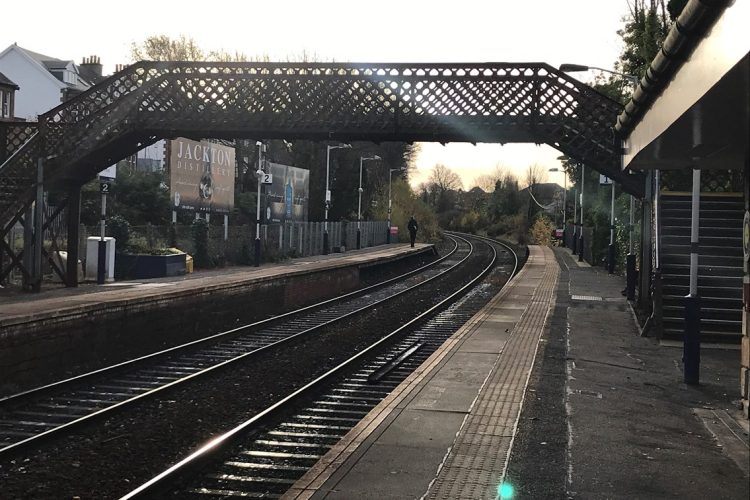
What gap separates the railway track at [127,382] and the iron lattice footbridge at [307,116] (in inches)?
182

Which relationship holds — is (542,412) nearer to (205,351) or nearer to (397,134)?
(205,351)

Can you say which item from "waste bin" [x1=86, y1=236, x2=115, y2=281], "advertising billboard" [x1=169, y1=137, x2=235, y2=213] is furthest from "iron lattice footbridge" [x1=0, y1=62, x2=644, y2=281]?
"advertising billboard" [x1=169, y1=137, x2=235, y2=213]

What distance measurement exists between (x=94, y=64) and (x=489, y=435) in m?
67.9

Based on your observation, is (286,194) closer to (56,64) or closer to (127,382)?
(127,382)

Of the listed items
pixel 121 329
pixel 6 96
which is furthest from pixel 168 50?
pixel 121 329

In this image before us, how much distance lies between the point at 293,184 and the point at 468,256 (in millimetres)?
12387

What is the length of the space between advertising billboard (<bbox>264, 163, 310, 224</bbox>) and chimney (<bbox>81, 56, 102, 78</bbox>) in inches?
1375

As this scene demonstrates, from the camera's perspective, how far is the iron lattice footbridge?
17.5 metres

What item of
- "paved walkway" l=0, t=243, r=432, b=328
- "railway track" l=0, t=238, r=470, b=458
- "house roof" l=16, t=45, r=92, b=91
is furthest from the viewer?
"house roof" l=16, t=45, r=92, b=91

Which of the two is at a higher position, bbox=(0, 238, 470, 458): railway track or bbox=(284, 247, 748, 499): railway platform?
bbox=(284, 247, 748, 499): railway platform

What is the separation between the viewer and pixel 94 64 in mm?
68250

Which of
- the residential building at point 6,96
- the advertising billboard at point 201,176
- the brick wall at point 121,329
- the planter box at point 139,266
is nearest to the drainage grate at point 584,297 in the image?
the brick wall at point 121,329

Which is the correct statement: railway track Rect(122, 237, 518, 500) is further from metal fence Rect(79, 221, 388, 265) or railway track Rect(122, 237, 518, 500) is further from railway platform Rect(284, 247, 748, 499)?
metal fence Rect(79, 221, 388, 265)

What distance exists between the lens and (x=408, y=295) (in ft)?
83.7
